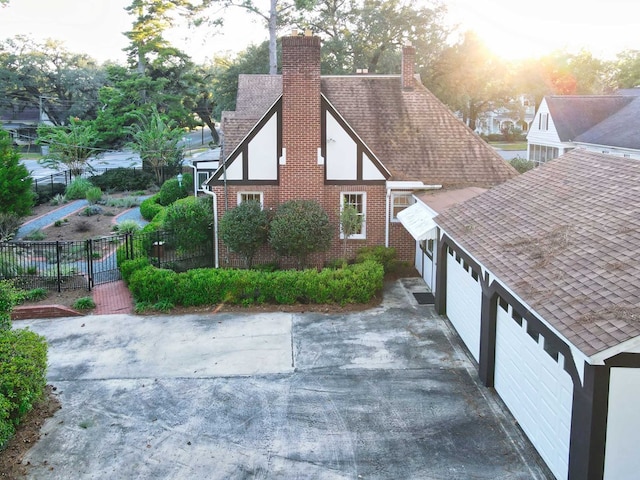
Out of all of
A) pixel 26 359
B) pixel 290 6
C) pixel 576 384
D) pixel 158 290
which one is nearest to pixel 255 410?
pixel 26 359

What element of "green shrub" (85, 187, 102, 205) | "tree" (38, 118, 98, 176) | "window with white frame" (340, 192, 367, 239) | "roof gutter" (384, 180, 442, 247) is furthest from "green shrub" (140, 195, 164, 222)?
"roof gutter" (384, 180, 442, 247)

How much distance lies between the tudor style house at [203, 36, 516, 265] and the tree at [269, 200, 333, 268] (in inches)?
34.5

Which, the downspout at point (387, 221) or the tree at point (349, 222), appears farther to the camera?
the downspout at point (387, 221)

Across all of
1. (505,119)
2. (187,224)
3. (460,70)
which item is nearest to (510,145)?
(505,119)

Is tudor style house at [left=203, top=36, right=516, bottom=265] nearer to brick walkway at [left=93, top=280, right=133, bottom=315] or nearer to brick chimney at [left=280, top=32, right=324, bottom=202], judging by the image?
brick chimney at [left=280, top=32, right=324, bottom=202]

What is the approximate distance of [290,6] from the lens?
4109cm

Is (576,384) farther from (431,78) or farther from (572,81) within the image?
(572,81)

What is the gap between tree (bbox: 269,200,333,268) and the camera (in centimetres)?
1944

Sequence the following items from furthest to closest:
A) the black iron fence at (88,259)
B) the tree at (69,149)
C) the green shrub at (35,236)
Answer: the tree at (69,149) < the green shrub at (35,236) < the black iron fence at (88,259)

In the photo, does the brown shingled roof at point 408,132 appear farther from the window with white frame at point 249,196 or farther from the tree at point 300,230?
the tree at point 300,230

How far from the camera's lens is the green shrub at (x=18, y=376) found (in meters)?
9.96

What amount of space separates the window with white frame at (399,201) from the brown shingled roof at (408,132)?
592 mm

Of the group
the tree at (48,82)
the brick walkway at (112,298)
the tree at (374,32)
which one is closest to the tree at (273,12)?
the tree at (374,32)

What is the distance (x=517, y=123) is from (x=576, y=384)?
83.9m
